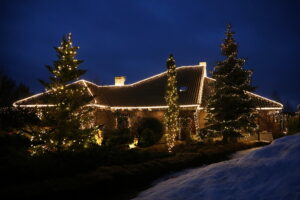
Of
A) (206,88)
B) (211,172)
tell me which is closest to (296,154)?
(211,172)

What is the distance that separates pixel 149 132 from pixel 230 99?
6143 millimetres

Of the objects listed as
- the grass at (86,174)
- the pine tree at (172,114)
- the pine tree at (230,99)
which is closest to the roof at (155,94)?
the pine tree at (230,99)

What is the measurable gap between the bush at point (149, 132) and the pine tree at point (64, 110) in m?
8.22

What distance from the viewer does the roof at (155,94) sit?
25.1m

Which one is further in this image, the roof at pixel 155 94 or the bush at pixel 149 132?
the roof at pixel 155 94

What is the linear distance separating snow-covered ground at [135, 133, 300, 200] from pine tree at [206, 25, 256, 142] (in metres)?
10.5

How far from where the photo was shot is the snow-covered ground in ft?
20.4

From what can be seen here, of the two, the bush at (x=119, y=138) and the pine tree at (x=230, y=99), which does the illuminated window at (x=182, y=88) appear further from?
the bush at (x=119, y=138)

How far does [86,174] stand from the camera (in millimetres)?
8281

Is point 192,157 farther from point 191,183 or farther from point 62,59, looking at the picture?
point 62,59

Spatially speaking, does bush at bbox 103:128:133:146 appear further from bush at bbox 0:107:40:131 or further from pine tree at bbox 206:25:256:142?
pine tree at bbox 206:25:256:142

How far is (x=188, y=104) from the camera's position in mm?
24891

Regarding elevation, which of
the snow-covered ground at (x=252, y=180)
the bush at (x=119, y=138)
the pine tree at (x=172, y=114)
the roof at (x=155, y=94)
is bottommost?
the snow-covered ground at (x=252, y=180)

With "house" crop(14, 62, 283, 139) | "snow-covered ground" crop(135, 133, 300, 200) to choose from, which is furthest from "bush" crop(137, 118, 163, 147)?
"snow-covered ground" crop(135, 133, 300, 200)
